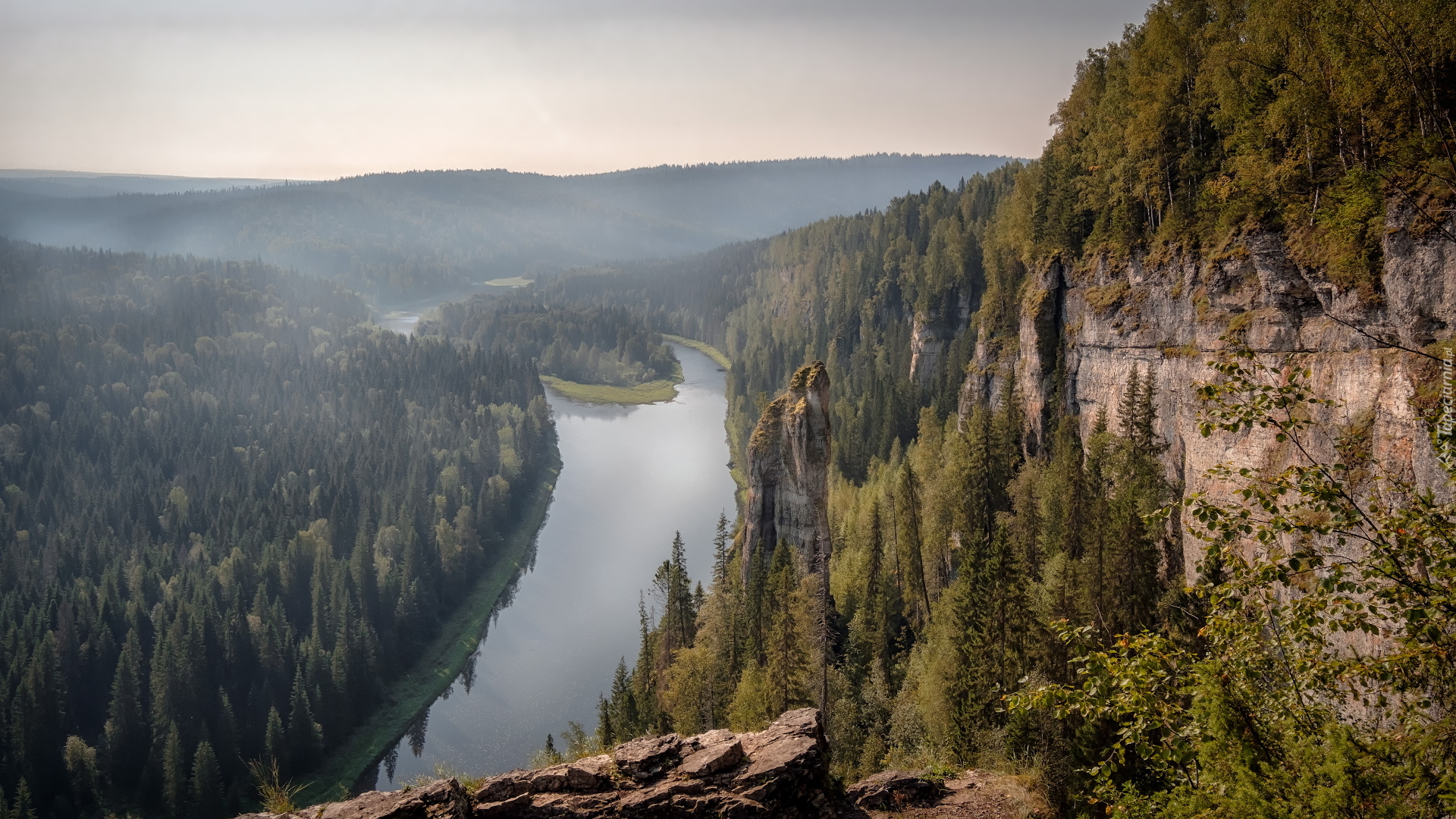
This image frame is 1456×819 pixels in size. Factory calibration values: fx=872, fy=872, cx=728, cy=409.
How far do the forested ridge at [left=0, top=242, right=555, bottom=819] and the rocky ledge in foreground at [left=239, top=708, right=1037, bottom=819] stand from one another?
28.5 metres

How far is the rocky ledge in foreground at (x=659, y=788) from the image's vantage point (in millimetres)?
13242

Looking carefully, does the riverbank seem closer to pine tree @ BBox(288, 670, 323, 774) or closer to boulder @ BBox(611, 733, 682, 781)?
pine tree @ BBox(288, 670, 323, 774)

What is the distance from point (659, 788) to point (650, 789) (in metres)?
0.16

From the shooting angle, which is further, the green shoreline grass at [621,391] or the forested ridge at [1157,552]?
the green shoreline grass at [621,391]

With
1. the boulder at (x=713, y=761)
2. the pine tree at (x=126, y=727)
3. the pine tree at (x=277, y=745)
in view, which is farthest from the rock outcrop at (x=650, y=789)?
the pine tree at (x=126, y=727)

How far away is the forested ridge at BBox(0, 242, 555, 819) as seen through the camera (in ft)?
196

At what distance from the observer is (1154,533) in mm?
34781

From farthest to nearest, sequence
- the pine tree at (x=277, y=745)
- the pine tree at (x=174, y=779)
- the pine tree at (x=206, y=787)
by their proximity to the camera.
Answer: the pine tree at (x=277, y=745)
the pine tree at (x=174, y=779)
the pine tree at (x=206, y=787)

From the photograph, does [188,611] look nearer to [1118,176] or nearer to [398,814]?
[398,814]

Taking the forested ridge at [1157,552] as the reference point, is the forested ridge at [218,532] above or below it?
below

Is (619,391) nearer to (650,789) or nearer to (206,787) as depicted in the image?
(206,787)

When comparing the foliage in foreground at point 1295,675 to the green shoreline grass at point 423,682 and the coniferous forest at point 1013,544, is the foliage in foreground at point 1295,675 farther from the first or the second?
the green shoreline grass at point 423,682

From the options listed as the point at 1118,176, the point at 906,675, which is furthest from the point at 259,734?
the point at 1118,176

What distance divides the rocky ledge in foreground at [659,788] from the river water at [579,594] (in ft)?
88.6
